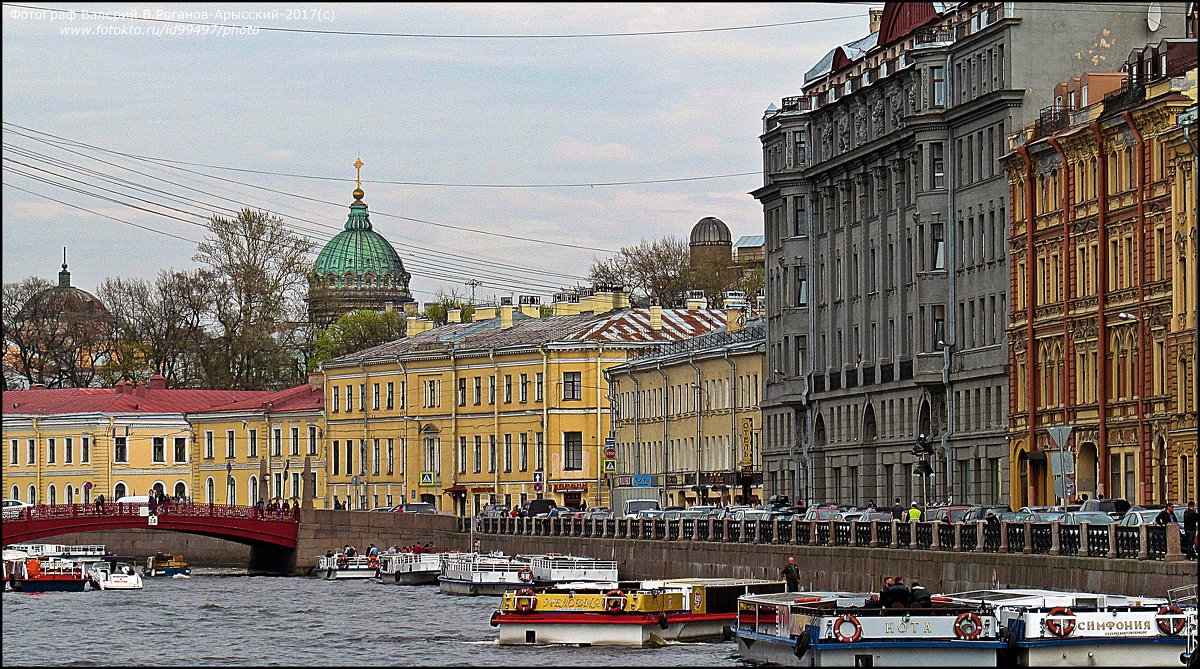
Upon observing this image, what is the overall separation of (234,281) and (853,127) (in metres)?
43.1

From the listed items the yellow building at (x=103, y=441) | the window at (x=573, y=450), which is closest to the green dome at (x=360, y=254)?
the yellow building at (x=103, y=441)

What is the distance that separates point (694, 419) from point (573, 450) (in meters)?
11.4

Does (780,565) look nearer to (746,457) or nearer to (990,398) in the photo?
(990,398)

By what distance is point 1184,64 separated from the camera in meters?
51.2

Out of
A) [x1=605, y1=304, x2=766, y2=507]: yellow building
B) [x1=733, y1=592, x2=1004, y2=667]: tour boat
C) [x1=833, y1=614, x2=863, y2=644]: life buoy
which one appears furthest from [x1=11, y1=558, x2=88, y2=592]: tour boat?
[x1=833, y1=614, x2=863, y2=644]: life buoy

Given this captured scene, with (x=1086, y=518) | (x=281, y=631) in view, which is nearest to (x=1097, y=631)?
(x=1086, y=518)

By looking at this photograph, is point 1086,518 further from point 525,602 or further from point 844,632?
point 525,602

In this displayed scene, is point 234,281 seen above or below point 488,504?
above

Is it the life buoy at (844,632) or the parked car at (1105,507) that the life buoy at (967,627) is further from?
the parked car at (1105,507)

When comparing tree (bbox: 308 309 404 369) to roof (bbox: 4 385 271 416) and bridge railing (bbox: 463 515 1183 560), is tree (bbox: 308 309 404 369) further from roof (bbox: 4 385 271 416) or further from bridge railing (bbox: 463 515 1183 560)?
bridge railing (bbox: 463 515 1183 560)

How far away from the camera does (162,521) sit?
79.7 m

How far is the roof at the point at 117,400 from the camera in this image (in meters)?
109

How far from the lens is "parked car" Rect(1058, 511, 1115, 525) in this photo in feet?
124

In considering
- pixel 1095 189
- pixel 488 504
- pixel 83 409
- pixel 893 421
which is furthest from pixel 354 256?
pixel 1095 189
